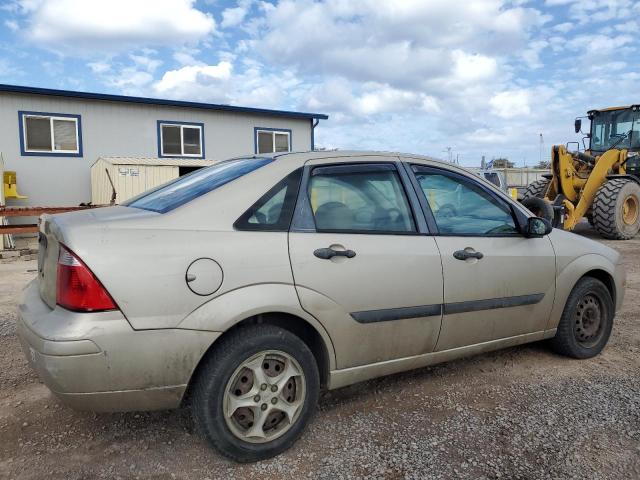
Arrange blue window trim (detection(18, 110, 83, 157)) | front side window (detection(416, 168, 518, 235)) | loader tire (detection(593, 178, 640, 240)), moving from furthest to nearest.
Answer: blue window trim (detection(18, 110, 83, 157)), loader tire (detection(593, 178, 640, 240)), front side window (detection(416, 168, 518, 235))

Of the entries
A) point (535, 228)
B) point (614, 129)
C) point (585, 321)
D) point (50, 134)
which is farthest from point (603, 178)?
point (50, 134)

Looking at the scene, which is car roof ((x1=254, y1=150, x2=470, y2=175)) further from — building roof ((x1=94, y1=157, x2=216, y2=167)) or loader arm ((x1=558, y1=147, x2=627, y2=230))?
loader arm ((x1=558, y1=147, x2=627, y2=230))

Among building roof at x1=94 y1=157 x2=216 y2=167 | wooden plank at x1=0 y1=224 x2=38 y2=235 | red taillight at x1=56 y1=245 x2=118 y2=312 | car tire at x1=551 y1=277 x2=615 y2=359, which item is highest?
building roof at x1=94 y1=157 x2=216 y2=167

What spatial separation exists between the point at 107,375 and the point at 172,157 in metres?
13.5

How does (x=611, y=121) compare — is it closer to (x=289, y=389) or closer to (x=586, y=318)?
(x=586, y=318)

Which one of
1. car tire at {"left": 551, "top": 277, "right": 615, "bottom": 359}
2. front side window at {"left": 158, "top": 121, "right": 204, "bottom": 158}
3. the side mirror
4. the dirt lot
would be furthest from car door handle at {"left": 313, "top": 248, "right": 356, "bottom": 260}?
front side window at {"left": 158, "top": 121, "right": 204, "bottom": 158}

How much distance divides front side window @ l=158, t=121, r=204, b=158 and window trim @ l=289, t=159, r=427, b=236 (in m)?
12.8

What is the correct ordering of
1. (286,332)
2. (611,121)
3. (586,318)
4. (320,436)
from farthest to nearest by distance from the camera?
1. (611,121)
2. (586,318)
3. (320,436)
4. (286,332)

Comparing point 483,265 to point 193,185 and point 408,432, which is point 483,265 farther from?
point 193,185

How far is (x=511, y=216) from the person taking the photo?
3535mm

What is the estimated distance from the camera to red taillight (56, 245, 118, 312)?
2.19 metres

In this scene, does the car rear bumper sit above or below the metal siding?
below

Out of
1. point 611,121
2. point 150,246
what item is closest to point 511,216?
point 150,246

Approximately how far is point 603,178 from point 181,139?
37.6ft
